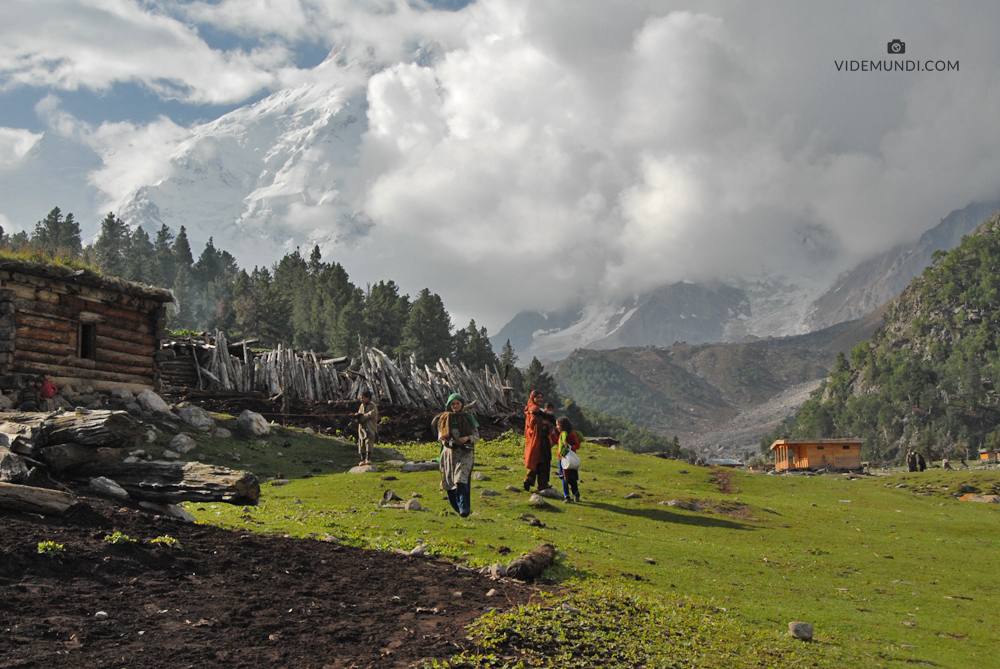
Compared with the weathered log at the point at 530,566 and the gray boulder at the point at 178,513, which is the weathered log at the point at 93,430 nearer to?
the gray boulder at the point at 178,513

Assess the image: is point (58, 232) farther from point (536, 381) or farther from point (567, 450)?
point (567, 450)

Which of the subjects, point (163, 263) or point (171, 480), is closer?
point (171, 480)

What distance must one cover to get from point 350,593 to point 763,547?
27.5ft

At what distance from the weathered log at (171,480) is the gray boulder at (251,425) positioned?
29.2 feet

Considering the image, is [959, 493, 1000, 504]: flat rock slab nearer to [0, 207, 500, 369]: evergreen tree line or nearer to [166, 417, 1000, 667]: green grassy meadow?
[166, 417, 1000, 667]: green grassy meadow

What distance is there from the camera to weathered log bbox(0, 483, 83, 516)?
8.27 meters

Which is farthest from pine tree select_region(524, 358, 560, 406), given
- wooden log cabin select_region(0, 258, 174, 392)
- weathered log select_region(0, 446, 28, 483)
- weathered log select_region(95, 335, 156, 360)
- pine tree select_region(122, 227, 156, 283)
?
weathered log select_region(0, 446, 28, 483)

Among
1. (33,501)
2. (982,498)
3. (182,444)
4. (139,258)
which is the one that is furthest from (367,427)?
(139,258)

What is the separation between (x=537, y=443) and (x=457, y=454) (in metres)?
3.75

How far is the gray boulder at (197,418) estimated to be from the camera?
19562 millimetres

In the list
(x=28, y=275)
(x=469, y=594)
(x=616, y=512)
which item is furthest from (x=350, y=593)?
(x=28, y=275)

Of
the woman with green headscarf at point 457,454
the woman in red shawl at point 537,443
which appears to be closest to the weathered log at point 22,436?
the woman with green headscarf at point 457,454

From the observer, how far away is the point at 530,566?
879cm

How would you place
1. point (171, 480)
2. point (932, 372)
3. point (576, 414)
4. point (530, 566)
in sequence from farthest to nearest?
point (932, 372) → point (576, 414) → point (171, 480) → point (530, 566)
